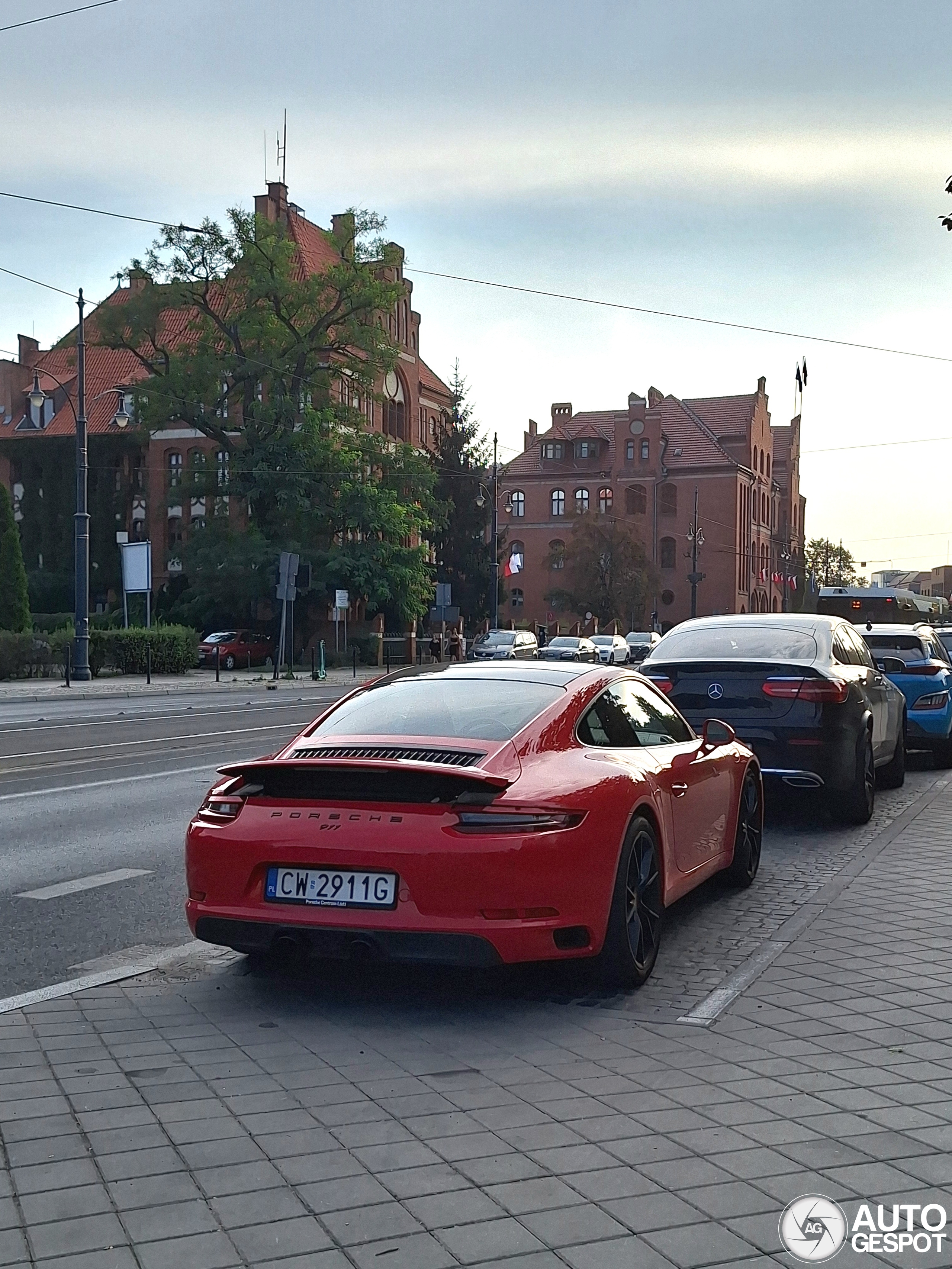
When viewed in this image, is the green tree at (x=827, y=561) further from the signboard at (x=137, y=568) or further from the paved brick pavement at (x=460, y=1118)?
the paved brick pavement at (x=460, y=1118)

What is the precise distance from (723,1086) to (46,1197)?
81.1 inches

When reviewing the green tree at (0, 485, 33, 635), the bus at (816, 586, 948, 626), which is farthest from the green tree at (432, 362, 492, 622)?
the bus at (816, 586, 948, 626)

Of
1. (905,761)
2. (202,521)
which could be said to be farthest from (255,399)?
(905,761)

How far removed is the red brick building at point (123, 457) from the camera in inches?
2643

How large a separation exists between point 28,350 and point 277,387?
32454 millimetres

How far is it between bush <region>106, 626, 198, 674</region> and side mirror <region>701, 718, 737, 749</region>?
33.0 meters

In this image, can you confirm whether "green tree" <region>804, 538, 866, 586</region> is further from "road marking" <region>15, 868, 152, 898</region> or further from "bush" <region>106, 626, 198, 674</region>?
"road marking" <region>15, 868, 152, 898</region>

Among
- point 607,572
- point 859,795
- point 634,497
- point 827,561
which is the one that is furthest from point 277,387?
point 827,561

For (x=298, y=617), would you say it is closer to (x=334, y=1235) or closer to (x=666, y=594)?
(x=666, y=594)

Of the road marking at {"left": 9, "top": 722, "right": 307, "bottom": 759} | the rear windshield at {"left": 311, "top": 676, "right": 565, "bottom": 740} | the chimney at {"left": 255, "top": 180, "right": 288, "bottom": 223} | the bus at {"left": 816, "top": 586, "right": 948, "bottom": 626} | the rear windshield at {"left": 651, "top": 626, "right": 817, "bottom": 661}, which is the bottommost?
the road marking at {"left": 9, "top": 722, "right": 307, "bottom": 759}

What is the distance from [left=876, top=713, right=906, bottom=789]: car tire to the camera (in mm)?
13758

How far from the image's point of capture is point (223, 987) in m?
5.75

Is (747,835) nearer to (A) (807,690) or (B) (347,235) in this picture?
(A) (807,690)

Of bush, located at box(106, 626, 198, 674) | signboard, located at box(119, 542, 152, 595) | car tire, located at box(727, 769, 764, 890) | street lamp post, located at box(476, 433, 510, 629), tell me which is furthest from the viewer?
street lamp post, located at box(476, 433, 510, 629)
